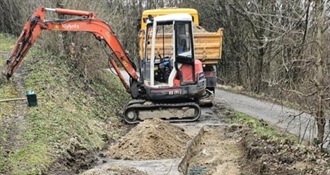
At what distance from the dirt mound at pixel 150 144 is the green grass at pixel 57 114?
2.00ft

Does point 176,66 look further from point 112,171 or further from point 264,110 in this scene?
point 112,171

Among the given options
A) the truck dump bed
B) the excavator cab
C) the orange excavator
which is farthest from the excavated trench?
the truck dump bed

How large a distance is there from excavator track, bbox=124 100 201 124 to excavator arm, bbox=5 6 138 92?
4.72 feet

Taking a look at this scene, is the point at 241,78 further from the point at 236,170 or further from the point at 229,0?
the point at 236,170

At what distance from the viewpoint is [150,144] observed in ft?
34.4

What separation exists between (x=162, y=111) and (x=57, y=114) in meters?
3.56

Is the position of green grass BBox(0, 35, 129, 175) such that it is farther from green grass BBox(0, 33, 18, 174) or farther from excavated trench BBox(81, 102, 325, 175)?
excavated trench BBox(81, 102, 325, 175)

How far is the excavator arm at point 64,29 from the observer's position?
1348 cm

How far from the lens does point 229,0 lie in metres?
28.0

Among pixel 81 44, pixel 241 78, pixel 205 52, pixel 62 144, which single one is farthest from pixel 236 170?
pixel 241 78

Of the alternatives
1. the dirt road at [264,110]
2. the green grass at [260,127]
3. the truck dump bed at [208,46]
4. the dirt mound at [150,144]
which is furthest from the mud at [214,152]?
the truck dump bed at [208,46]

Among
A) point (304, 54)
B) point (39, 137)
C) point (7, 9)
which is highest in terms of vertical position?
point (7, 9)

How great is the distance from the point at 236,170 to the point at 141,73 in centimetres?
598

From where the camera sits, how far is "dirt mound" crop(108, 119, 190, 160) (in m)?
10.2
